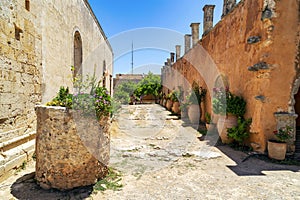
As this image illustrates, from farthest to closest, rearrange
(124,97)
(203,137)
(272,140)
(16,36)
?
(124,97)
(203,137)
(272,140)
(16,36)

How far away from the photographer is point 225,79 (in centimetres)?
622

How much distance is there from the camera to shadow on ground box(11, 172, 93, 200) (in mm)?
2568

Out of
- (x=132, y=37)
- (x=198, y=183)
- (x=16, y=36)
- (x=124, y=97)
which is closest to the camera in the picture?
(x=198, y=183)

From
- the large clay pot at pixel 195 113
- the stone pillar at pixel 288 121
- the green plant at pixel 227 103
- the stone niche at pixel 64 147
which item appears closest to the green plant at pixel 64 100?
the stone niche at pixel 64 147

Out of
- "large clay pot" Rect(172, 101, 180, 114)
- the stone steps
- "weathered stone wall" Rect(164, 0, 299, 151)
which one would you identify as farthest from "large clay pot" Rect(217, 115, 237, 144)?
"large clay pot" Rect(172, 101, 180, 114)

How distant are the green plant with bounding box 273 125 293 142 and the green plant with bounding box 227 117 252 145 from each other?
0.68 m

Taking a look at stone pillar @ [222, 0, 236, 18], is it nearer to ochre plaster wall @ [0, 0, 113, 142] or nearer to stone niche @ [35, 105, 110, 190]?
ochre plaster wall @ [0, 0, 113, 142]

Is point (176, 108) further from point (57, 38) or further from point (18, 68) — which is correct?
point (18, 68)

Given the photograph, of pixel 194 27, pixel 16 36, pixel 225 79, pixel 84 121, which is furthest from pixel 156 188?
pixel 194 27

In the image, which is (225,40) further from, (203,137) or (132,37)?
(132,37)

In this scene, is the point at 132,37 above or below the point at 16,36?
above

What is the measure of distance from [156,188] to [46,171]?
5.87 feet

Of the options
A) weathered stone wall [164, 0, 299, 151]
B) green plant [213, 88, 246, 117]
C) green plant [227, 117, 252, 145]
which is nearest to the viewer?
weathered stone wall [164, 0, 299, 151]

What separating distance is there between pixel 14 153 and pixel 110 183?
197cm
